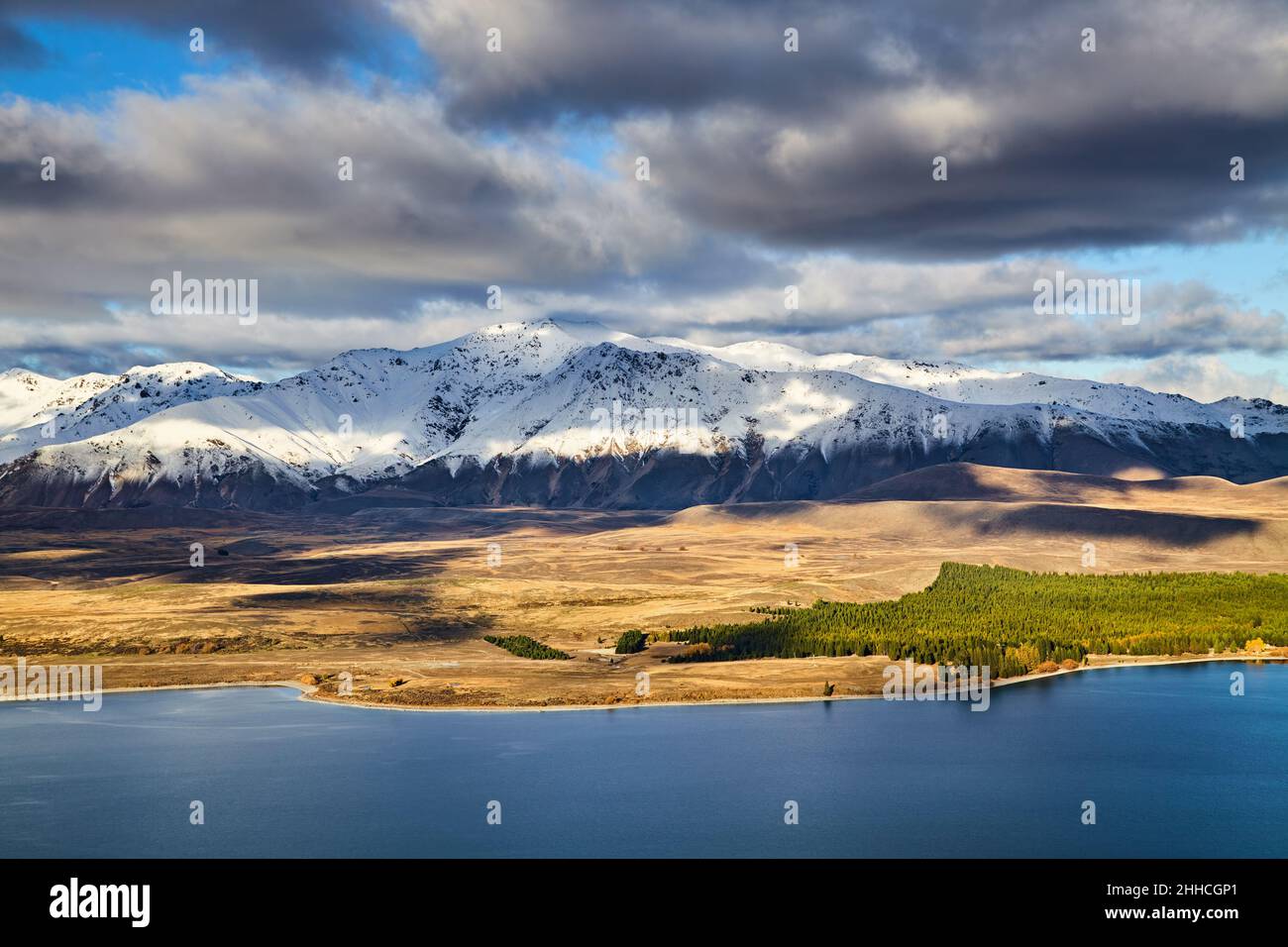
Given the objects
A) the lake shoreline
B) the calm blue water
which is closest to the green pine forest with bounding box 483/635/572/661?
the lake shoreline

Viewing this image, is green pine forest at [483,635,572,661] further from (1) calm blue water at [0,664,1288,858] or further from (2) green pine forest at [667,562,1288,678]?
(1) calm blue water at [0,664,1288,858]

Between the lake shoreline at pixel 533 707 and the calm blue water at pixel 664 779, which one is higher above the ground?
the lake shoreline at pixel 533 707

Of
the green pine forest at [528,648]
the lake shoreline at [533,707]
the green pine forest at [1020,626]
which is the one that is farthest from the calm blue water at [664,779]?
the green pine forest at [528,648]

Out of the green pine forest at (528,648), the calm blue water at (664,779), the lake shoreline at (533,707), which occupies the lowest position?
the calm blue water at (664,779)

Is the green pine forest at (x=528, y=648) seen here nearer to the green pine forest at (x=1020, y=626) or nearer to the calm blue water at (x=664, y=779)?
the green pine forest at (x=1020, y=626)

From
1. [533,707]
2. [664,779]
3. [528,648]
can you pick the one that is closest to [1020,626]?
[528,648]
